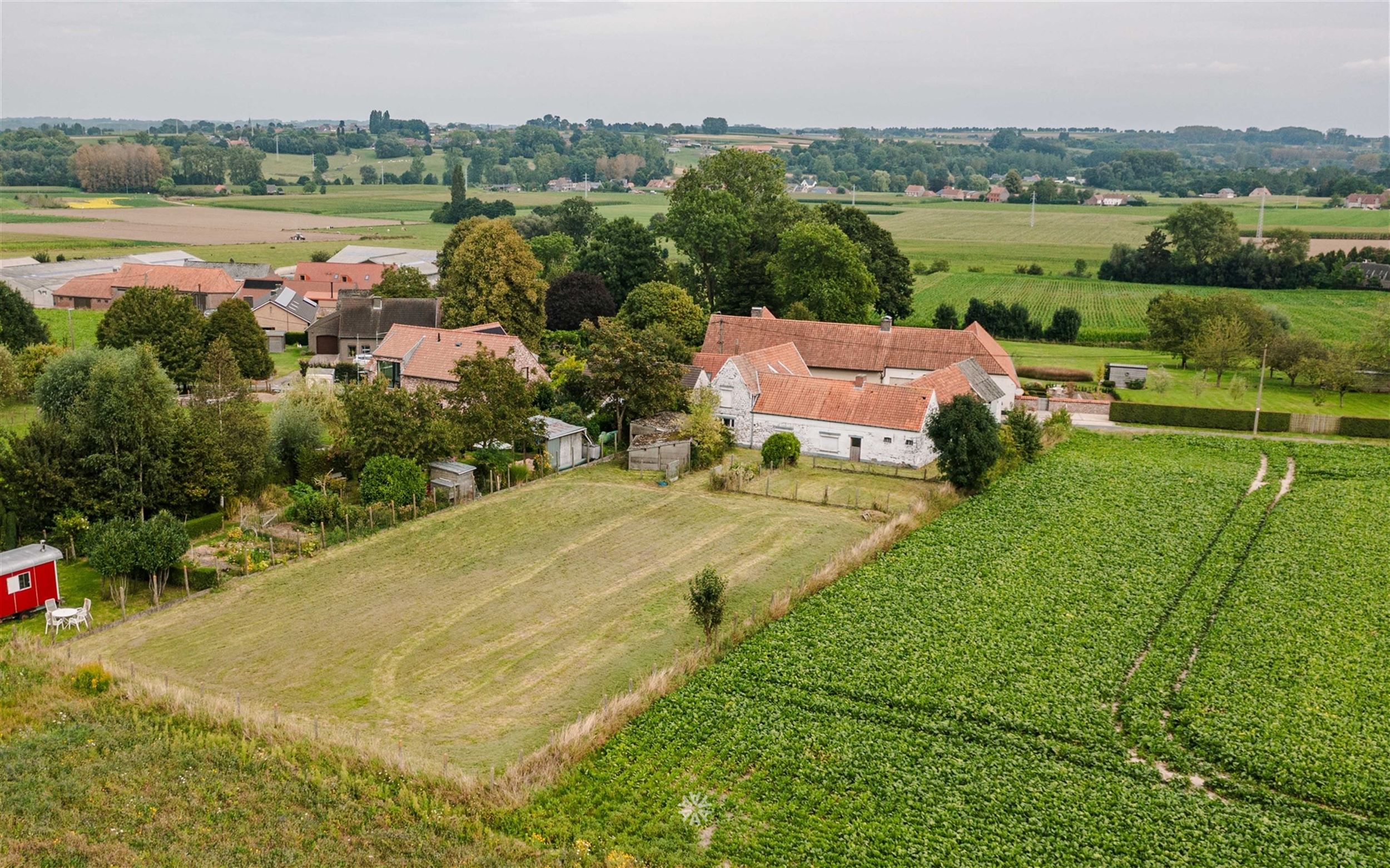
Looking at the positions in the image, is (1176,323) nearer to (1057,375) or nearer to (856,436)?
(1057,375)

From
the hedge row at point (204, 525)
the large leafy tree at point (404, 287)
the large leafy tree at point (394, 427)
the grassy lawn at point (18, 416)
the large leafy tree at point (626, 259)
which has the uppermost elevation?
the large leafy tree at point (626, 259)

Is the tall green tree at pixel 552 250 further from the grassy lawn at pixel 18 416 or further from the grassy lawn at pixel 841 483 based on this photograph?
the grassy lawn at pixel 841 483

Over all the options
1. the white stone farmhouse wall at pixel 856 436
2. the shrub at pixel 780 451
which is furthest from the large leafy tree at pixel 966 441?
the shrub at pixel 780 451

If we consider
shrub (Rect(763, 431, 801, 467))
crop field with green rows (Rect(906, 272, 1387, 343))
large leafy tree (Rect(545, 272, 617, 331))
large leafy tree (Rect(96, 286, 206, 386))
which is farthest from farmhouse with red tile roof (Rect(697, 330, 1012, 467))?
crop field with green rows (Rect(906, 272, 1387, 343))

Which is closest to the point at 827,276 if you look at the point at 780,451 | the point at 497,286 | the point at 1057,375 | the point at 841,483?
the point at 1057,375

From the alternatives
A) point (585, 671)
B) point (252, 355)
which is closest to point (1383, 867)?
point (585, 671)

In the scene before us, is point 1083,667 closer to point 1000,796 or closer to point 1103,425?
point 1000,796
